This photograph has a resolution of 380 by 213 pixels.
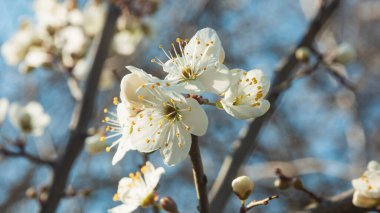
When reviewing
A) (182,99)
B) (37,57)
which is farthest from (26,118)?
(182,99)

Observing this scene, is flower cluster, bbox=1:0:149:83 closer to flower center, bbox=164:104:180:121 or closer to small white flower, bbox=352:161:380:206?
flower center, bbox=164:104:180:121

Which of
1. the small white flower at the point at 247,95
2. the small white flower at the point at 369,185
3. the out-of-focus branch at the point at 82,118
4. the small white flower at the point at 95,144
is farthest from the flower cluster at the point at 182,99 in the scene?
the out-of-focus branch at the point at 82,118

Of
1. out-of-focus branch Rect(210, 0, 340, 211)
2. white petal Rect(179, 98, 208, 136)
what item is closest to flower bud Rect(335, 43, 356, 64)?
out-of-focus branch Rect(210, 0, 340, 211)

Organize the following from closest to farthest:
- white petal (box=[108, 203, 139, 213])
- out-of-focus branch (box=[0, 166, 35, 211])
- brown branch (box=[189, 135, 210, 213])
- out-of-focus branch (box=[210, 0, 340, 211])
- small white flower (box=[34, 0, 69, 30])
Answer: brown branch (box=[189, 135, 210, 213]) → white petal (box=[108, 203, 139, 213]) → out-of-focus branch (box=[210, 0, 340, 211]) → small white flower (box=[34, 0, 69, 30]) → out-of-focus branch (box=[0, 166, 35, 211])

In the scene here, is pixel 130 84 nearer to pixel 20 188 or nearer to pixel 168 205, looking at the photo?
pixel 168 205

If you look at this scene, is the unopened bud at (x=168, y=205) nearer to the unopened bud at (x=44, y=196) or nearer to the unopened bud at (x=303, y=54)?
the unopened bud at (x=44, y=196)
